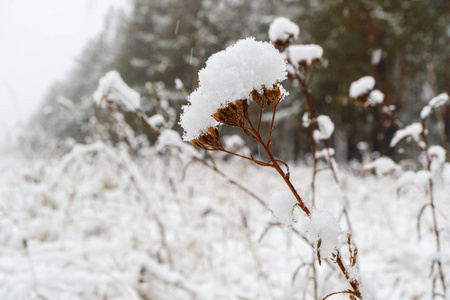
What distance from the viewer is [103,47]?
86.6ft

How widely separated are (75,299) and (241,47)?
1464mm

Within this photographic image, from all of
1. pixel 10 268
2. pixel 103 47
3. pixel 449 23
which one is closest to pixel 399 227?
pixel 10 268

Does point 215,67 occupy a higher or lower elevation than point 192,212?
lower

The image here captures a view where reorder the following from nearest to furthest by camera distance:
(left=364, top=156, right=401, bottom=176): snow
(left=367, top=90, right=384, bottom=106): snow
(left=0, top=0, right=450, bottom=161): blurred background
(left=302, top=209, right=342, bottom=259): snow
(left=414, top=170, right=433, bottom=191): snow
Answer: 1. (left=302, top=209, right=342, bottom=259): snow
2. (left=414, top=170, right=433, bottom=191): snow
3. (left=364, top=156, right=401, bottom=176): snow
4. (left=367, top=90, right=384, bottom=106): snow
5. (left=0, top=0, right=450, bottom=161): blurred background

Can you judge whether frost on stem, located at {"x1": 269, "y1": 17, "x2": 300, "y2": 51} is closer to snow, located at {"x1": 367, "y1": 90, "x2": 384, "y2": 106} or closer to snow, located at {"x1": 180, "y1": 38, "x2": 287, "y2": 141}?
snow, located at {"x1": 367, "y1": 90, "x2": 384, "y2": 106}

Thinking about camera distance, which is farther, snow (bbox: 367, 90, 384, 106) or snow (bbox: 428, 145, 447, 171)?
snow (bbox: 367, 90, 384, 106)

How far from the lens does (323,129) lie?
1187mm

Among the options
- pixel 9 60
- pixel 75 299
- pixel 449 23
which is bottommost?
pixel 75 299

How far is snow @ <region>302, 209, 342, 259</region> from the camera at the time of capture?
0.50 metres

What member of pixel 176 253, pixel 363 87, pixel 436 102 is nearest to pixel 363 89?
pixel 363 87

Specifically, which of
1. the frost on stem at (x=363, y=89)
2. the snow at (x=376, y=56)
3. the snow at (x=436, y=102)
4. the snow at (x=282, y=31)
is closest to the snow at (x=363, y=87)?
the frost on stem at (x=363, y=89)

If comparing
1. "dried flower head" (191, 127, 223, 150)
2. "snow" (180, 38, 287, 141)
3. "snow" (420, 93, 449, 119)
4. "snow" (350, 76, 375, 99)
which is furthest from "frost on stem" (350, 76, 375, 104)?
A: "dried flower head" (191, 127, 223, 150)

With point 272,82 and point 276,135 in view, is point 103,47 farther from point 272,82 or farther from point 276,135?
point 272,82

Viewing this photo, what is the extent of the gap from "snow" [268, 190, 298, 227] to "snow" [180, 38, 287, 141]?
0.60 ft
